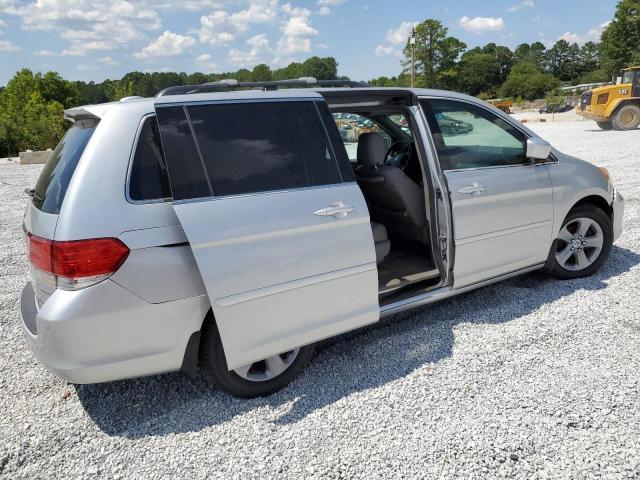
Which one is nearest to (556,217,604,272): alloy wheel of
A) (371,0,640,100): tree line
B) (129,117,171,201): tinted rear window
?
(129,117,171,201): tinted rear window

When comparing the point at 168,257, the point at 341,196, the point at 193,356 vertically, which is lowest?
the point at 193,356

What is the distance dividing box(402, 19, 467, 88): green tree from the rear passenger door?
262 feet

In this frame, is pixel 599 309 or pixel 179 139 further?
pixel 599 309

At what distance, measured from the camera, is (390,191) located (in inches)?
147

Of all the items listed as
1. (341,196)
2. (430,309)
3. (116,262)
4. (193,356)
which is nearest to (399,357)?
(430,309)

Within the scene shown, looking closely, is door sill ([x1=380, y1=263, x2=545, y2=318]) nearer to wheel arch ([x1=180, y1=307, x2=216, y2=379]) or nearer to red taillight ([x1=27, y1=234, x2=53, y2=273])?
wheel arch ([x1=180, y1=307, x2=216, y2=379])

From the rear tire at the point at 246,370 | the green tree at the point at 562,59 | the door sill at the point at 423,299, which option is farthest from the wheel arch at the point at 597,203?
the green tree at the point at 562,59

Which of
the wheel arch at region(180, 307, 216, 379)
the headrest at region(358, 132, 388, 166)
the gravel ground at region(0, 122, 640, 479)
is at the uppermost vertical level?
the headrest at region(358, 132, 388, 166)

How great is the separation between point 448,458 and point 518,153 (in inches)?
97.7

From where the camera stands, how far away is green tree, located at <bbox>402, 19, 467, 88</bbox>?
78.5 m

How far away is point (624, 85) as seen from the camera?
1911 centimetres

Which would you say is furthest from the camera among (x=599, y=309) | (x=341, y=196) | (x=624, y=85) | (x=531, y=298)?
(x=624, y=85)

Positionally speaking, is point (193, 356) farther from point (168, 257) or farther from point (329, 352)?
point (329, 352)

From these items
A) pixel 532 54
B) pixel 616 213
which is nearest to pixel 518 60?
pixel 532 54
